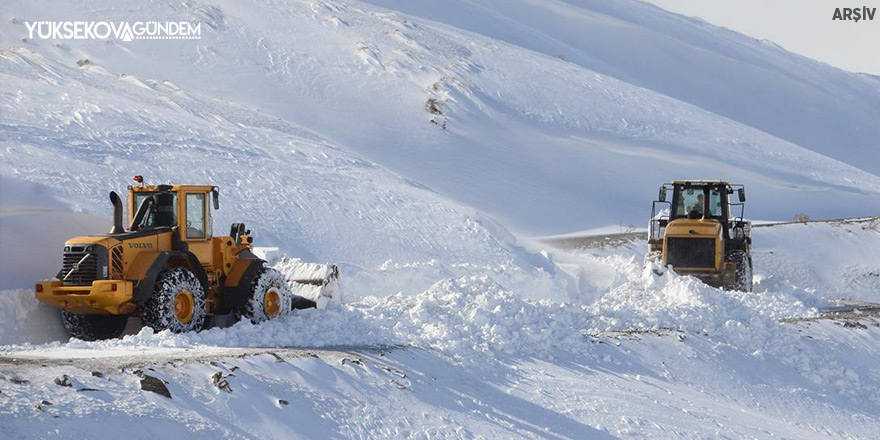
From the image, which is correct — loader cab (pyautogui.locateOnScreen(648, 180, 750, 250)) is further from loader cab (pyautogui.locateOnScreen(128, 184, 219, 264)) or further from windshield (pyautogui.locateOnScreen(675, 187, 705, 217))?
loader cab (pyautogui.locateOnScreen(128, 184, 219, 264))

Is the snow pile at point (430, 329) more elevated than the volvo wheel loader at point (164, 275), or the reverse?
the volvo wheel loader at point (164, 275)

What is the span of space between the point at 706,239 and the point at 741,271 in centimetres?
108

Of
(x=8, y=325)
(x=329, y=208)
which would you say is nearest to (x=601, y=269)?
(x=329, y=208)

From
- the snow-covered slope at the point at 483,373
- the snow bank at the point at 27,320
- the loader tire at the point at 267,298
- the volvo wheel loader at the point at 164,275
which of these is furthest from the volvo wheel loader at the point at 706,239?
the snow bank at the point at 27,320

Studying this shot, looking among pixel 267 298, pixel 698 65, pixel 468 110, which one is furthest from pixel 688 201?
pixel 698 65

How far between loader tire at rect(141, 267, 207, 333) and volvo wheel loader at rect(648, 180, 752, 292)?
9.97 metres

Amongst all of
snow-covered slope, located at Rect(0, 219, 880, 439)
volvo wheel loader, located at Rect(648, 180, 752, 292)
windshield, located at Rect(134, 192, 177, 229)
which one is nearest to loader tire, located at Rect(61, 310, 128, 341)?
snow-covered slope, located at Rect(0, 219, 880, 439)

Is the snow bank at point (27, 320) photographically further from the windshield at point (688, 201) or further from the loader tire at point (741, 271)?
the windshield at point (688, 201)

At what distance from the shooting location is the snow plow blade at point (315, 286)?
645 inches

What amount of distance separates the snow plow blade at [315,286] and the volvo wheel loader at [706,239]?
289 inches

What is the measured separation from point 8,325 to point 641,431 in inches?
319

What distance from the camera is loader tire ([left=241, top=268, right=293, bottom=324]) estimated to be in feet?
49.8

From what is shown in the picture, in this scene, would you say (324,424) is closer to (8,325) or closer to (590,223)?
(8,325)

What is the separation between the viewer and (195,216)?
15.1m
